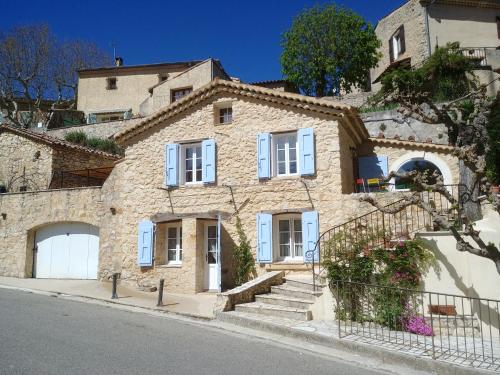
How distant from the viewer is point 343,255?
955cm

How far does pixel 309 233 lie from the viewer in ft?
38.9

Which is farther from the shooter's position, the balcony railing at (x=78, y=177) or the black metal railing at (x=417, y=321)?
the balcony railing at (x=78, y=177)

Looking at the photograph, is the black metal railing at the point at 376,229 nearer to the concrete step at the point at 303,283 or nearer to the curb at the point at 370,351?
the concrete step at the point at 303,283

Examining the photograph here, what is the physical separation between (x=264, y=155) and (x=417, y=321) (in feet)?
21.6

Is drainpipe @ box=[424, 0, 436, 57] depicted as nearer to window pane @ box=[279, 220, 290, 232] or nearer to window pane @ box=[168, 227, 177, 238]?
window pane @ box=[279, 220, 290, 232]

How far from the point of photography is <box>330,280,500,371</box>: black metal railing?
22.8 feet

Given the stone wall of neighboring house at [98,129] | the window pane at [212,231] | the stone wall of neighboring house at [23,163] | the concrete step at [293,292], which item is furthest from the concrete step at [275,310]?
the stone wall of neighboring house at [98,129]

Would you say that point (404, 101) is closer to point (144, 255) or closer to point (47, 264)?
point (144, 255)

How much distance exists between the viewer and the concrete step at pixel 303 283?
33.6ft

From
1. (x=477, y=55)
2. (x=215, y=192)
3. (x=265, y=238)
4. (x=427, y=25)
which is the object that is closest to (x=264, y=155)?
(x=215, y=192)

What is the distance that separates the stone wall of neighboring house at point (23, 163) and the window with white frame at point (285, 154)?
10521mm

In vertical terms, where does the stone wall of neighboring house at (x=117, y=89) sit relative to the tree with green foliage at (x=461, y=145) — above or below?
above

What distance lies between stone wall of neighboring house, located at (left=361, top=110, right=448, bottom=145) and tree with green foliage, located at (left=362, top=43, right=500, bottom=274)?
1.49 metres

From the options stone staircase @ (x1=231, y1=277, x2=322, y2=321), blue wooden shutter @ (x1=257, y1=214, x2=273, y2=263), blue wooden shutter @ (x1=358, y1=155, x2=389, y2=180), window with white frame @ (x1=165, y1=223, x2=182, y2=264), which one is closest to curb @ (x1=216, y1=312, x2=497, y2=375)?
stone staircase @ (x1=231, y1=277, x2=322, y2=321)
